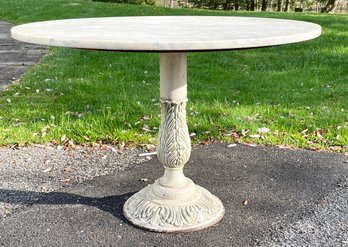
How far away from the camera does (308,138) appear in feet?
12.2

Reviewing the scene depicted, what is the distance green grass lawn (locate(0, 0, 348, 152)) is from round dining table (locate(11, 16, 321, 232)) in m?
1.08

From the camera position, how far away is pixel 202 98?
4.62 m

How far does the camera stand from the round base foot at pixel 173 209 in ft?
8.23

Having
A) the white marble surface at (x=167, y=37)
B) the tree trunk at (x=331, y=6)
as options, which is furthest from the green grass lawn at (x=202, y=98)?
the tree trunk at (x=331, y=6)

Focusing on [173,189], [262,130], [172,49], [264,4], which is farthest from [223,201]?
[264,4]

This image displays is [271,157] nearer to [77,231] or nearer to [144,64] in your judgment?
[77,231]

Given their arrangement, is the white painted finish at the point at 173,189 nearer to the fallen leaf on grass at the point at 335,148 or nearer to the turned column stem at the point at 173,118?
the turned column stem at the point at 173,118

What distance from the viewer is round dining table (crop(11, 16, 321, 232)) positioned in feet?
5.90

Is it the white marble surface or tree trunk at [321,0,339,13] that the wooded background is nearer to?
tree trunk at [321,0,339,13]

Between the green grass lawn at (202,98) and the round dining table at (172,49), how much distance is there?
3.53ft

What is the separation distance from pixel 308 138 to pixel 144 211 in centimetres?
172

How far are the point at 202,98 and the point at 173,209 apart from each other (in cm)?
218

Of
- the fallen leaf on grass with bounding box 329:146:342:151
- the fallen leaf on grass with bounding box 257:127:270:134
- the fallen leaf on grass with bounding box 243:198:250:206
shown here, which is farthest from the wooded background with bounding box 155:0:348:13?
the fallen leaf on grass with bounding box 243:198:250:206

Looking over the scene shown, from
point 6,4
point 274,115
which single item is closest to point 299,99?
point 274,115
